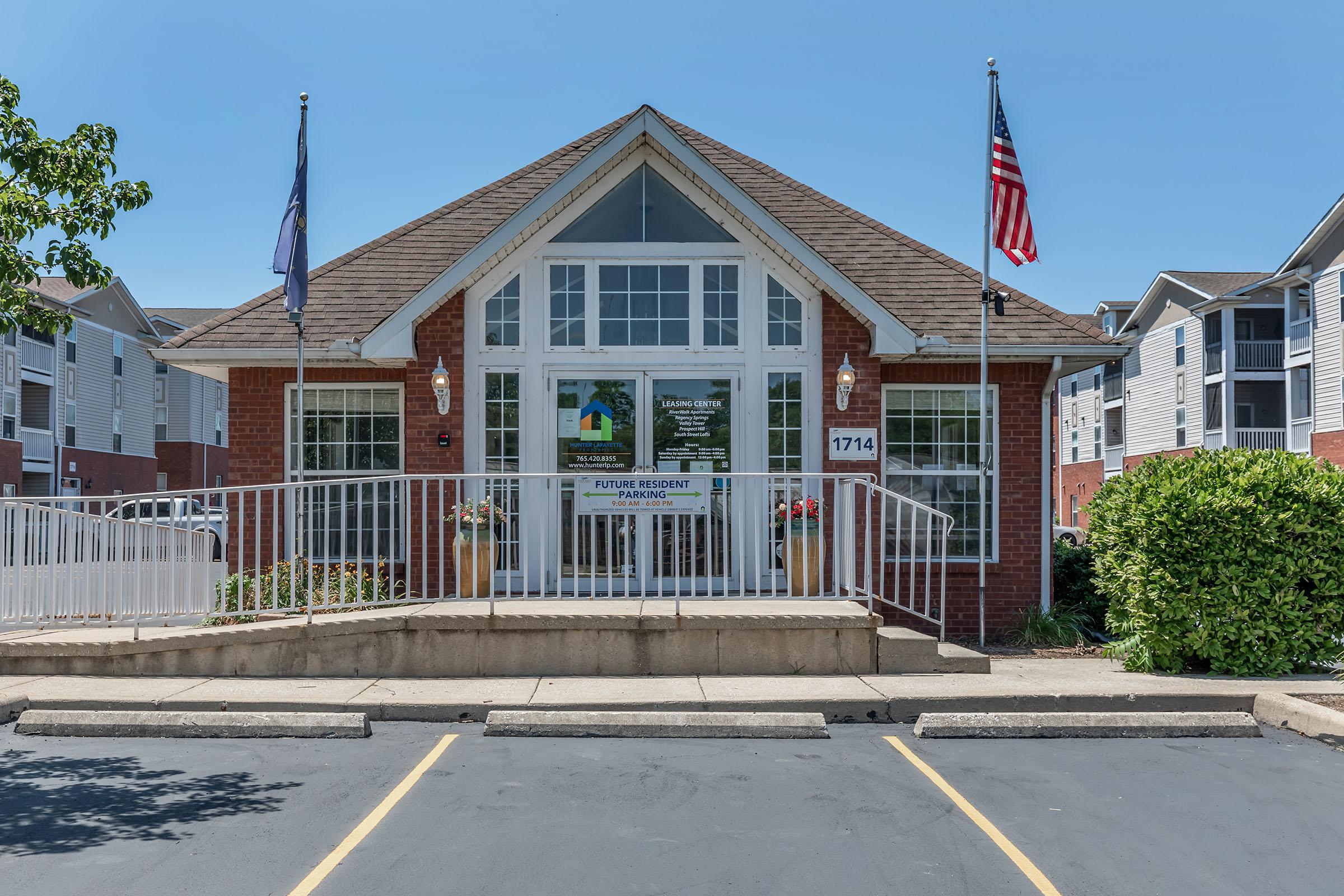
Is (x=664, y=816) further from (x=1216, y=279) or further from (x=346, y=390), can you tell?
(x=1216, y=279)

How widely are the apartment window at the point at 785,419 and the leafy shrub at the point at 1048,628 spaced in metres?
2.87

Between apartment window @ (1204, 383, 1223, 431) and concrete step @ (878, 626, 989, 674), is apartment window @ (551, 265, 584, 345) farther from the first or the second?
apartment window @ (1204, 383, 1223, 431)

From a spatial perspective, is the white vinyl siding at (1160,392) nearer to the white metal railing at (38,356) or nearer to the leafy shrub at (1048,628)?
the leafy shrub at (1048,628)

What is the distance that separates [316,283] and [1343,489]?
34.6ft

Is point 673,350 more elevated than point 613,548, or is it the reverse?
point 673,350

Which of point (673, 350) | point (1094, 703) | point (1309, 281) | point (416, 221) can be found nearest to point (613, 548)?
point (673, 350)

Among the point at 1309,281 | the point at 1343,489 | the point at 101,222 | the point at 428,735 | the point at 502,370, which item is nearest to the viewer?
the point at 428,735

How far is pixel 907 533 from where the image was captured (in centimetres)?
1154

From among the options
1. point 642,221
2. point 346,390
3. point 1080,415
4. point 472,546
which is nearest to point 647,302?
point 642,221

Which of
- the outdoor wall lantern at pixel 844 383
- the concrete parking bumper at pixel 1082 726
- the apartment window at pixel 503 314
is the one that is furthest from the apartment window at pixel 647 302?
the concrete parking bumper at pixel 1082 726

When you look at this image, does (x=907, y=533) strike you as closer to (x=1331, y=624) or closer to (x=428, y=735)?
(x=1331, y=624)

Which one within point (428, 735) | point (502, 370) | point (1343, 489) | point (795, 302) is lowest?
point (428, 735)

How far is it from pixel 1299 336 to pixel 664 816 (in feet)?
114

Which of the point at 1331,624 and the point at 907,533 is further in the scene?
the point at 907,533
